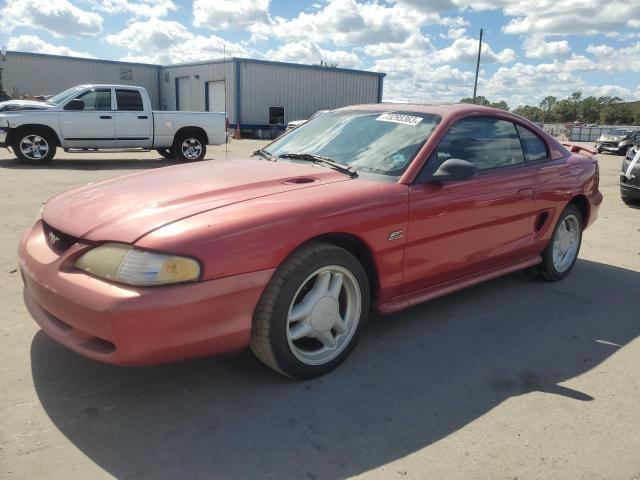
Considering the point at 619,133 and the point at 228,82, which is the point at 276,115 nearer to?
the point at 228,82

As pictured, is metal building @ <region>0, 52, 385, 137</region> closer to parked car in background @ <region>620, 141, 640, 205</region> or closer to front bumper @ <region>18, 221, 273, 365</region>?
parked car in background @ <region>620, 141, 640, 205</region>

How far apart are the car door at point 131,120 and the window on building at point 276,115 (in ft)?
63.0

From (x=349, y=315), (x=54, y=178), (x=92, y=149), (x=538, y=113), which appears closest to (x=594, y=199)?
(x=349, y=315)

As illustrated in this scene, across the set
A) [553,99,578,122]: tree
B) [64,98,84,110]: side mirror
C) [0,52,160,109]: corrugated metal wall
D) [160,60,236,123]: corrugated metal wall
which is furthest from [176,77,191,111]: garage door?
[553,99,578,122]: tree

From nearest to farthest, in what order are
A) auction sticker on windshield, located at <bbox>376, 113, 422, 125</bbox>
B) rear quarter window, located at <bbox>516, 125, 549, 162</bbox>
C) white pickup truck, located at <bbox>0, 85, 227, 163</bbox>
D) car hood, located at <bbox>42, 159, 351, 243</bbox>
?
1. car hood, located at <bbox>42, 159, 351, 243</bbox>
2. auction sticker on windshield, located at <bbox>376, 113, 422, 125</bbox>
3. rear quarter window, located at <bbox>516, 125, 549, 162</bbox>
4. white pickup truck, located at <bbox>0, 85, 227, 163</bbox>

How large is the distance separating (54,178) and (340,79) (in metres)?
26.3

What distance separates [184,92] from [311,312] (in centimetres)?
3312

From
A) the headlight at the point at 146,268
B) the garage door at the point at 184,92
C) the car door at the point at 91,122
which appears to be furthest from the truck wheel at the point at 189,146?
the garage door at the point at 184,92

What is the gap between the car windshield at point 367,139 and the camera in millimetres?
3330

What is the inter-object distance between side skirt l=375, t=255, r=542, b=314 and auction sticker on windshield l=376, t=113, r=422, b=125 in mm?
1112

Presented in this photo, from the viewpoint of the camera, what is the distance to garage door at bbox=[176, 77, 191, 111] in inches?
1296

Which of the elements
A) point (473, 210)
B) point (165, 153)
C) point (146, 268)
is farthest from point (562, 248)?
point (165, 153)

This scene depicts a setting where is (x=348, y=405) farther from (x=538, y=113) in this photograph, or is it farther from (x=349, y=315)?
(x=538, y=113)

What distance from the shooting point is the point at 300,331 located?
9.09 ft
